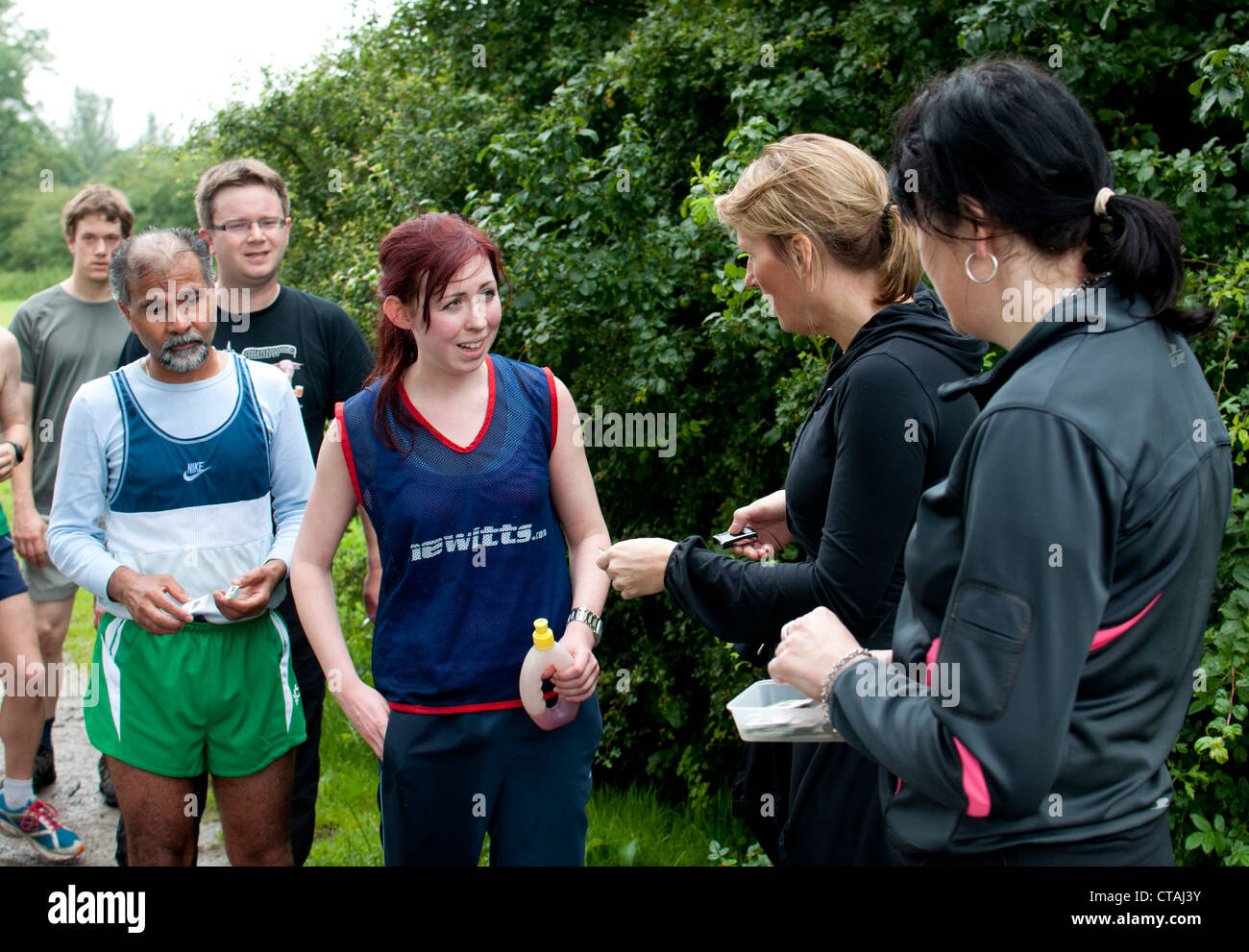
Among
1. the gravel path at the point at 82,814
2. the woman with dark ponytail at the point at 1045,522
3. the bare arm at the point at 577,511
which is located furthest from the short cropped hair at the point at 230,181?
the woman with dark ponytail at the point at 1045,522

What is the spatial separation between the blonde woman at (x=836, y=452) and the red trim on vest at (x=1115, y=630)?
62cm

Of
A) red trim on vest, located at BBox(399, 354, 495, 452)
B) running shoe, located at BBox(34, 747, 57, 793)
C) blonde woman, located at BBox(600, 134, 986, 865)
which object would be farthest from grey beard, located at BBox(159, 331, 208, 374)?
running shoe, located at BBox(34, 747, 57, 793)

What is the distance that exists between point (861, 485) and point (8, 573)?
3.82 metres

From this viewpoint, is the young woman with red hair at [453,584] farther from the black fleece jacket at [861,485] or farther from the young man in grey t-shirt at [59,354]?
the young man in grey t-shirt at [59,354]

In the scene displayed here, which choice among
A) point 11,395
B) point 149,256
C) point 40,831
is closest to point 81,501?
point 149,256

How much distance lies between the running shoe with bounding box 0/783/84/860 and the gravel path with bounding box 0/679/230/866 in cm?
3

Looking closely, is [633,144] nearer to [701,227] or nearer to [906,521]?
[701,227]

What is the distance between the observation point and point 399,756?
109 inches

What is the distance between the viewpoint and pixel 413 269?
2.82 metres

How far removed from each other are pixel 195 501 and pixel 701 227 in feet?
7.16

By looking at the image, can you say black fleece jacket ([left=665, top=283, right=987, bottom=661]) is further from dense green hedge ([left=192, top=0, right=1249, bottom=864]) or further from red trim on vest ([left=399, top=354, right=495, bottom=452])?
dense green hedge ([left=192, top=0, right=1249, bottom=864])

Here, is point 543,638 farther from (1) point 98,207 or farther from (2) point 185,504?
(1) point 98,207

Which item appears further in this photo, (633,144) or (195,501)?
(633,144)

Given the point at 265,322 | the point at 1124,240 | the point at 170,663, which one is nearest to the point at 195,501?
the point at 170,663
